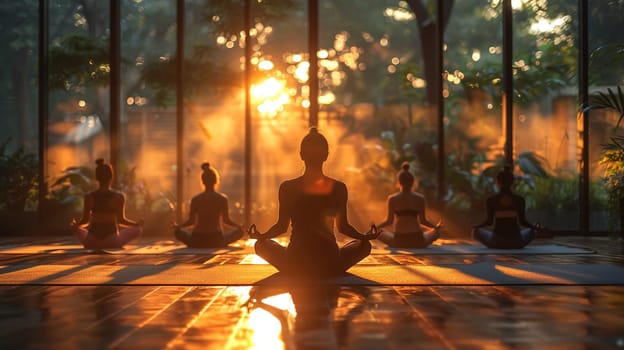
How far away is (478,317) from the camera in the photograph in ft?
12.6

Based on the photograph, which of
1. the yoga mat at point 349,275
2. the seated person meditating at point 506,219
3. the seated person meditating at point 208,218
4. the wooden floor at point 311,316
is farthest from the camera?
the seated person meditating at point 208,218

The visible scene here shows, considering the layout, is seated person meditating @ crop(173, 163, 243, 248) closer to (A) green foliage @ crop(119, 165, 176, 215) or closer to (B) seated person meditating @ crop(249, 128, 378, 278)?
(A) green foliage @ crop(119, 165, 176, 215)

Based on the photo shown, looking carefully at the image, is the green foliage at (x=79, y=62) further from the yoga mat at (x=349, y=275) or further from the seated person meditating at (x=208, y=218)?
the yoga mat at (x=349, y=275)

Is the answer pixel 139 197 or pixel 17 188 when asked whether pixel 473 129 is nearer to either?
pixel 139 197

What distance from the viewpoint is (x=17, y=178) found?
35.8 ft

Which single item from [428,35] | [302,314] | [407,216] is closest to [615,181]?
[407,216]

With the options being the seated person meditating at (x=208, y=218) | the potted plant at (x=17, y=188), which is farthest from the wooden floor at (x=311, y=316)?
the potted plant at (x=17, y=188)

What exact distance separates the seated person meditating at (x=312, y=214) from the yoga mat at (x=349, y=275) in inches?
6.7

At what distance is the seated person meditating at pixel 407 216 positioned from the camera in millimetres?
8188

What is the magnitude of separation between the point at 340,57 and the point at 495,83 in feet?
13.6

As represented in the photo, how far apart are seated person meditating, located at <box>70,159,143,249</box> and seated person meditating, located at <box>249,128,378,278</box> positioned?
291 cm

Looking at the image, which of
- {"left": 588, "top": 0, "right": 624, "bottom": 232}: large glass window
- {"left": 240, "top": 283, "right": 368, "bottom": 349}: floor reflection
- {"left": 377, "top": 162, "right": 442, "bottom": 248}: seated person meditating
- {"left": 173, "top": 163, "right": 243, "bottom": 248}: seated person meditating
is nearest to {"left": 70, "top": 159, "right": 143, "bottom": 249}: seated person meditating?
{"left": 173, "top": 163, "right": 243, "bottom": 248}: seated person meditating

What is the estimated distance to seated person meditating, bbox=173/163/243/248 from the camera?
8312 mm

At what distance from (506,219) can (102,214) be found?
3960 mm
